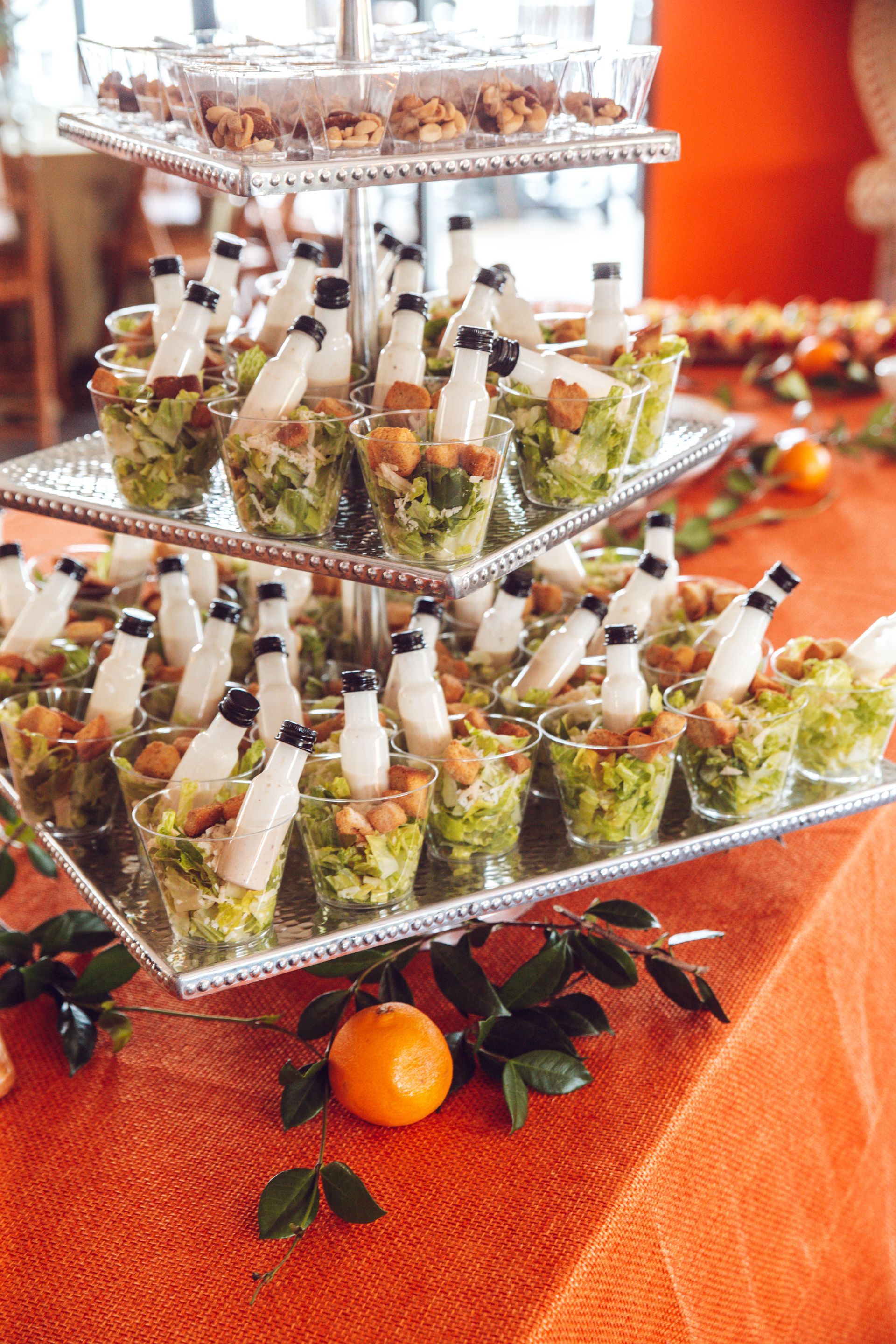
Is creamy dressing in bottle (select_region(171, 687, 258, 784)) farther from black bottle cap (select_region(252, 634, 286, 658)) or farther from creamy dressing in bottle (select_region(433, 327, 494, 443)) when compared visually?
creamy dressing in bottle (select_region(433, 327, 494, 443))

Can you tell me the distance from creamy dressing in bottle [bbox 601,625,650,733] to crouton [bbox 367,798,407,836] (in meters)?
0.22

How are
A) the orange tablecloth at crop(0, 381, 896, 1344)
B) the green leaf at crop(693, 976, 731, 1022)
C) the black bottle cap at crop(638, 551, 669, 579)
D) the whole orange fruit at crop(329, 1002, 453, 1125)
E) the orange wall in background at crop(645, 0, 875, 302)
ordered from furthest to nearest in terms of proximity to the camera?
the orange wall in background at crop(645, 0, 875, 302), the black bottle cap at crop(638, 551, 669, 579), the green leaf at crop(693, 976, 731, 1022), the whole orange fruit at crop(329, 1002, 453, 1125), the orange tablecloth at crop(0, 381, 896, 1344)

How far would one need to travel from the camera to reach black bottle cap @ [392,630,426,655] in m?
0.96

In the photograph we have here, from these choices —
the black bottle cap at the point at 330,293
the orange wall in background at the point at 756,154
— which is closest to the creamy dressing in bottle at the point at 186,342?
the black bottle cap at the point at 330,293

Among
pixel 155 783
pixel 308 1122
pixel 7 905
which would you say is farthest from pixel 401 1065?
pixel 7 905

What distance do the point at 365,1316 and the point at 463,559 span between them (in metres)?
0.49

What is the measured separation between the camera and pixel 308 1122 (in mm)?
891

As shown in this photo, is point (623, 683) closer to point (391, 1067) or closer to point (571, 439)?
point (571, 439)

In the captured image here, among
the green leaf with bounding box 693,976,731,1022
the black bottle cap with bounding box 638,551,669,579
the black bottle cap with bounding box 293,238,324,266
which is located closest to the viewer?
the green leaf with bounding box 693,976,731,1022

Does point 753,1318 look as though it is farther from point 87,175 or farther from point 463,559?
point 87,175

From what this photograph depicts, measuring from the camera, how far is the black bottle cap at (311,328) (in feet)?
3.15

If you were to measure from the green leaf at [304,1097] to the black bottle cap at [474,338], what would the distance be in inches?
20.6

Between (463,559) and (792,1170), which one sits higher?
(463,559)

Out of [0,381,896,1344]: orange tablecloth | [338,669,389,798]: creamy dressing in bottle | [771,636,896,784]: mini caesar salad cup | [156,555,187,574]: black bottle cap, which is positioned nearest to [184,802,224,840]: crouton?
[338,669,389,798]: creamy dressing in bottle
